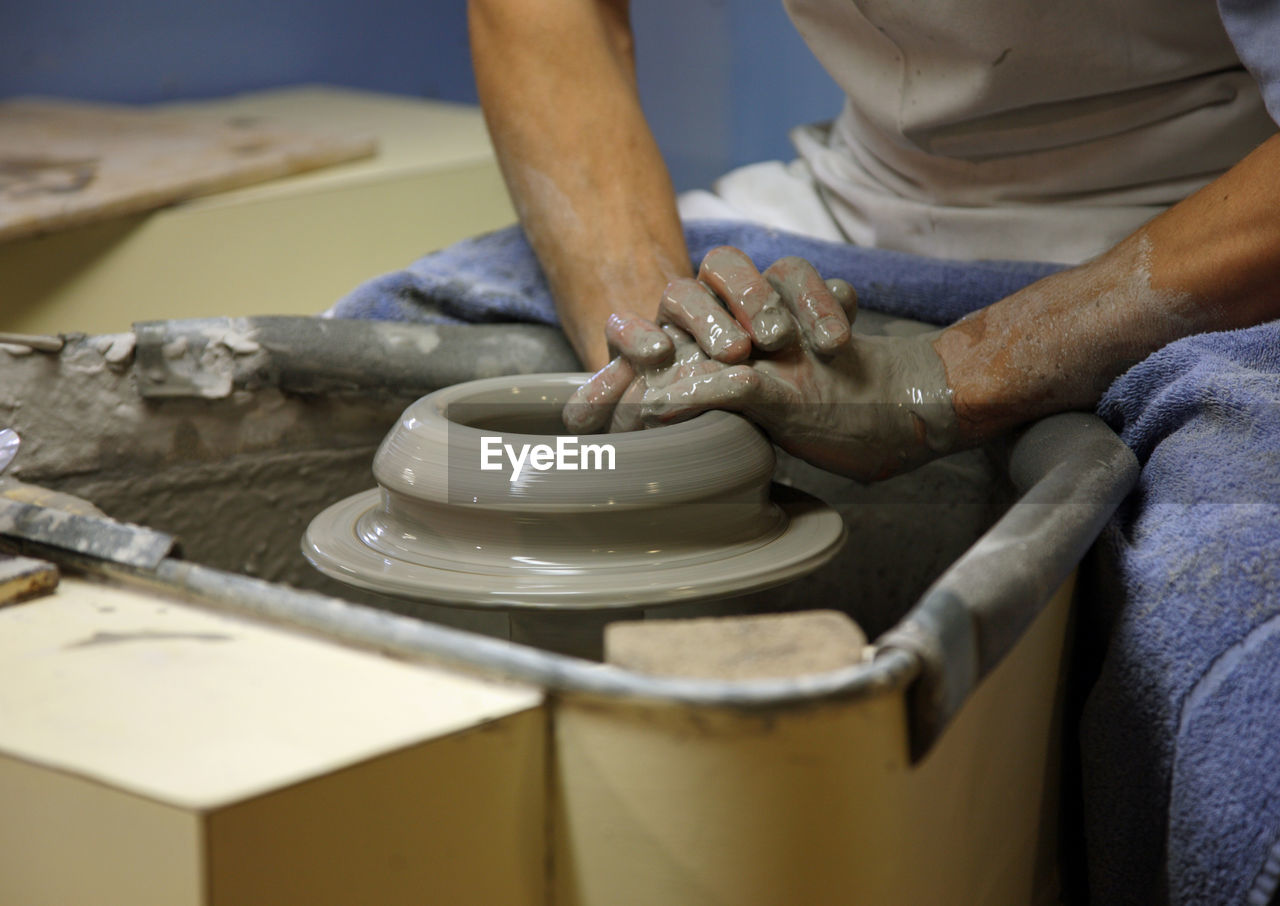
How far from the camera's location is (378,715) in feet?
1.91

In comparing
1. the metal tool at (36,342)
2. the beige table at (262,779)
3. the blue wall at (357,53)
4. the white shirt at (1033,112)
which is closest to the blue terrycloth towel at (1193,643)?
the white shirt at (1033,112)

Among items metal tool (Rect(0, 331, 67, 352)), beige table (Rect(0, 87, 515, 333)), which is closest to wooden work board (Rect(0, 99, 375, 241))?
beige table (Rect(0, 87, 515, 333))

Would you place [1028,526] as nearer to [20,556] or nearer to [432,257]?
[20,556]

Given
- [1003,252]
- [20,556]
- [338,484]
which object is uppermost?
[1003,252]

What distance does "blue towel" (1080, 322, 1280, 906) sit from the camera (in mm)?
739

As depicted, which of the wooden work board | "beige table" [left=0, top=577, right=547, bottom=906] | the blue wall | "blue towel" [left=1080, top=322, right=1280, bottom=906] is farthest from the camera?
the blue wall

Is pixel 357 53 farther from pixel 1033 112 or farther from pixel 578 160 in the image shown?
pixel 1033 112

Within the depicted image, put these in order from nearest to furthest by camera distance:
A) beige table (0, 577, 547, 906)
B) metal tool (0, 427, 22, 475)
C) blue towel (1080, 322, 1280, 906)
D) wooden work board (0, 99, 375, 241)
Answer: beige table (0, 577, 547, 906), blue towel (1080, 322, 1280, 906), metal tool (0, 427, 22, 475), wooden work board (0, 99, 375, 241)

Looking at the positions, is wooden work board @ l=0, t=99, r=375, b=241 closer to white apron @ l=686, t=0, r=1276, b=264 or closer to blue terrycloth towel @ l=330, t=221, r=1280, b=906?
white apron @ l=686, t=0, r=1276, b=264

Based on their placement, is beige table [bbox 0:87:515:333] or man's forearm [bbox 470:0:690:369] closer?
man's forearm [bbox 470:0:690:369]

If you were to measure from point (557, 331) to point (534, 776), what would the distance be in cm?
72

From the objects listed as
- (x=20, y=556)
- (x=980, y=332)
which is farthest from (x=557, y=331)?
(x=20, y=556)

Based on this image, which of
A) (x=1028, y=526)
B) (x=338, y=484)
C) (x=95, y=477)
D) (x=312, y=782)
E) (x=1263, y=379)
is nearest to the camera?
(x=312, y=782)

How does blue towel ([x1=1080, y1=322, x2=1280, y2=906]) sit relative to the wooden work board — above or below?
below
